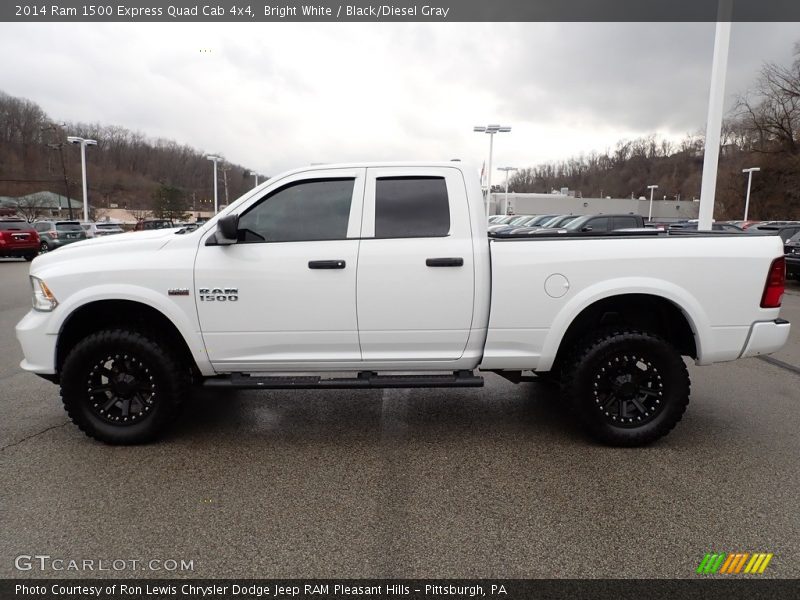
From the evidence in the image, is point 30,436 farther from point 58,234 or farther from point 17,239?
Answer: point 58,234

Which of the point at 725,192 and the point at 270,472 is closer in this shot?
the point at 270,472

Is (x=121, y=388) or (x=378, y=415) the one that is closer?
(x=121, y=388)

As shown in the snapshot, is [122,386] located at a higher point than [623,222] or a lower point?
lower

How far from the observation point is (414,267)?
159 inches

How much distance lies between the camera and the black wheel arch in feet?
13.8

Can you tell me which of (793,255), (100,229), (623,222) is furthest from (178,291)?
(100,229)

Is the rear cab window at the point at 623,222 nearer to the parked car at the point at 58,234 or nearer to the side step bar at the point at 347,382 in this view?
the side step bar at the point at 347,382

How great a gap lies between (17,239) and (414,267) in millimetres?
21808

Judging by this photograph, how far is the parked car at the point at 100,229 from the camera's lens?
1212 inches

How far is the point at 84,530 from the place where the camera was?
3.08 meters

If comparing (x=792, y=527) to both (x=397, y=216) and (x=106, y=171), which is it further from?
(x=106, y=171)

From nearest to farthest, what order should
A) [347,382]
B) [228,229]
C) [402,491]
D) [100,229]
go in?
[402,491] → [228,229] → [347,382] → [100,229]

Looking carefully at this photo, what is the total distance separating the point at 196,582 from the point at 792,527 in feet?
10.7

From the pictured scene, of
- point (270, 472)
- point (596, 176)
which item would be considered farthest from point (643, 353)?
point (596, 176)
